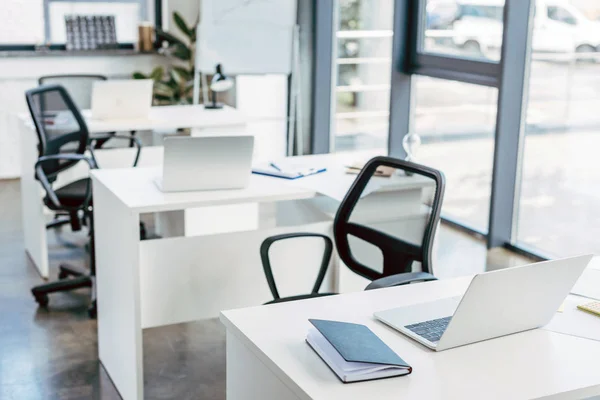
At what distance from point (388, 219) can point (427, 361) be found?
130 cm

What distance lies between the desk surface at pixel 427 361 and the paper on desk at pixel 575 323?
0.12 feet

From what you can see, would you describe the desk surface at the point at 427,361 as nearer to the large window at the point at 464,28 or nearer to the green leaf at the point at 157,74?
the large window at the point at 464,28

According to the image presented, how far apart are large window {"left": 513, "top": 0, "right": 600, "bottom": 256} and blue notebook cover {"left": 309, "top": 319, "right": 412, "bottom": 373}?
3.25 m

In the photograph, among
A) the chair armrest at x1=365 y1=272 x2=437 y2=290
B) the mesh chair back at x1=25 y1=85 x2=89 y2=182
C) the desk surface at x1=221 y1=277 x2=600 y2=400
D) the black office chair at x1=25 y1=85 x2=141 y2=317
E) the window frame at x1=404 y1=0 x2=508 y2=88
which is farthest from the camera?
the window frame at x1=404 y1=0 x2=508 y2=88

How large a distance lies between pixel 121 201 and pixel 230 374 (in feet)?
4.16

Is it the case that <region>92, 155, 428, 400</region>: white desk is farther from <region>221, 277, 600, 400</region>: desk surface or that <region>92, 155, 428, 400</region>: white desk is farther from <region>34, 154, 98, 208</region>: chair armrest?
<region>221, 277, 600, 400</region>: desk surface

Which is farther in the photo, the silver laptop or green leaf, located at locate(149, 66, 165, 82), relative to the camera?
green leaf, located at locate(149, 66, 165, 82)

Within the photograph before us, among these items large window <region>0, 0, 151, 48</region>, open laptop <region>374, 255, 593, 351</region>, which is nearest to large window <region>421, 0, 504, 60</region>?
large window <region>0, 0, 151, 48</region>

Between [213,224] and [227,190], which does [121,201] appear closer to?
[227,190]

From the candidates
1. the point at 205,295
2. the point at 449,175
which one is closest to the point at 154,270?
the point at 205,295

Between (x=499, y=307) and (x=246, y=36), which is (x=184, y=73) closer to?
(x=246, y=36)

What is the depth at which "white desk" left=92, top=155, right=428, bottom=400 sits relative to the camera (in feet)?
11.2

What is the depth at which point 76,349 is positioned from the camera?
13.0 feet

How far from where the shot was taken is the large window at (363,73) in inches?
266
